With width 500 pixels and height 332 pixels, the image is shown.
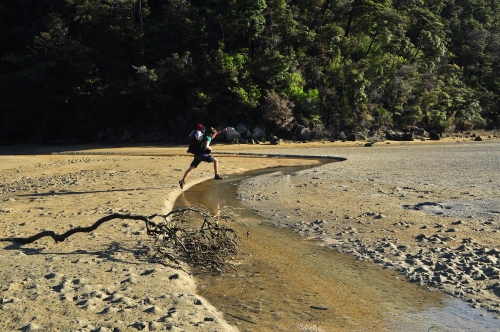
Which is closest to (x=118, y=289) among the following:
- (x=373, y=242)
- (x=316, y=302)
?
(x=316, y=302)

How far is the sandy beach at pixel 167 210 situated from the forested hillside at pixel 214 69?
16921 mm

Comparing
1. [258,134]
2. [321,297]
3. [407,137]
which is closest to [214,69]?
[258,134]

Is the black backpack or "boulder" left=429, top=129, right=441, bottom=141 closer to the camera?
the black backpack

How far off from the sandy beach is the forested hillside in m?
16.9

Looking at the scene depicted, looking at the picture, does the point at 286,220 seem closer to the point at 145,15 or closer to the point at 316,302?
the point at 316,302

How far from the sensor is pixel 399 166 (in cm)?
1752

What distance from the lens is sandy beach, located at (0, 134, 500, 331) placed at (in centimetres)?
489

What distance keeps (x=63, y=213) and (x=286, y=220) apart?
461cm

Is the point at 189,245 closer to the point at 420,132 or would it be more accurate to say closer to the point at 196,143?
the point at 196,143

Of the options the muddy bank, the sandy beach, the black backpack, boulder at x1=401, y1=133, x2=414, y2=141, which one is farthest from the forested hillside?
the black backpack

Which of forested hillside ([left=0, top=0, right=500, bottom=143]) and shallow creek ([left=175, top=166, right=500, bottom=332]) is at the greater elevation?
forested hillside ([left=0, top=0, right=500, bottom=143])

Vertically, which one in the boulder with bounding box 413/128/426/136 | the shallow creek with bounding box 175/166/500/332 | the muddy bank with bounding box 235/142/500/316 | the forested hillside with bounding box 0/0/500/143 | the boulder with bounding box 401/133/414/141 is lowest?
the shallow creek with bounding box 175/166/500/332

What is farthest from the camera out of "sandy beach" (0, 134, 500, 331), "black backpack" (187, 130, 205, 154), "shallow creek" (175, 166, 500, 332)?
"black backpack" (187, 130, 205, 154)

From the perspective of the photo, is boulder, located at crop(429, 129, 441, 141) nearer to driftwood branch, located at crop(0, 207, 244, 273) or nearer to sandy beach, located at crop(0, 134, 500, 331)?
sandy beach, located at crop(0, 134, 500, 331)
